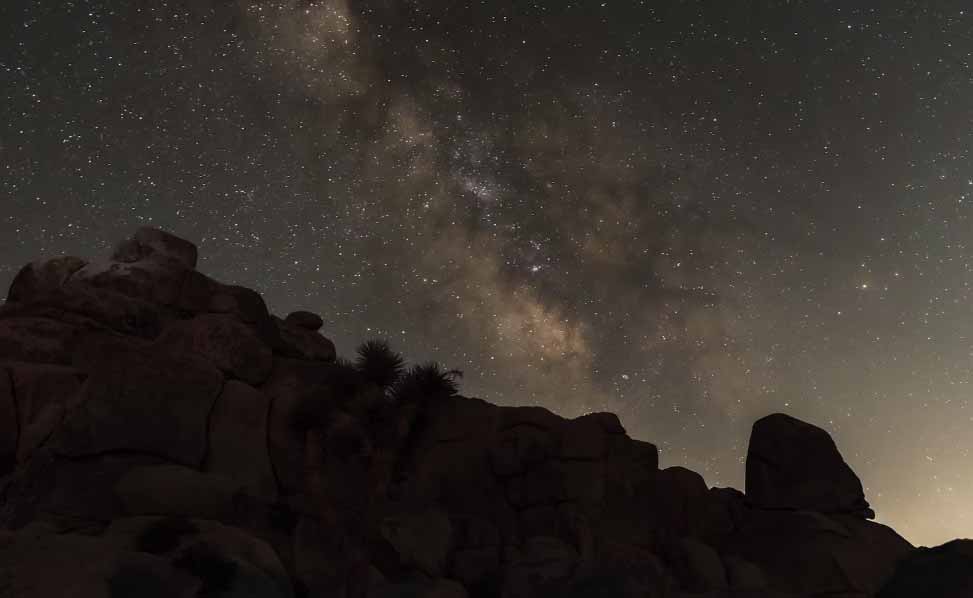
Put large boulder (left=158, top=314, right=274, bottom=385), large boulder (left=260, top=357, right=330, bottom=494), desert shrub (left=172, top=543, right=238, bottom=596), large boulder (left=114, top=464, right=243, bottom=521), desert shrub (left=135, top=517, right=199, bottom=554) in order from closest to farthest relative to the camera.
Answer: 1. desert shrub (left=172, top=543, right=238, bottom=596)
2. desert shrub (left=135, top=517, right=199, bottom=554)
3. large boulder (left=114, top=464, right=243, bottom=521)
4. large boulder (left=260, top=357, right=330, bottom=494)
5. large boulder (left=158, top=314, right=274, bottom=385)

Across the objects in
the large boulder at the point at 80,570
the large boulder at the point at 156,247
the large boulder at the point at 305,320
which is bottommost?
the large boulder at the point at 80,570

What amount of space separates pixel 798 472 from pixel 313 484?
53.6ft

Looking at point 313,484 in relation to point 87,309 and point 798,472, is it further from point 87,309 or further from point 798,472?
point 798,472

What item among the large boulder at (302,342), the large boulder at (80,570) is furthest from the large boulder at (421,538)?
the large boulder at (302,342)

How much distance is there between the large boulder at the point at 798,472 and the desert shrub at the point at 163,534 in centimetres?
1875

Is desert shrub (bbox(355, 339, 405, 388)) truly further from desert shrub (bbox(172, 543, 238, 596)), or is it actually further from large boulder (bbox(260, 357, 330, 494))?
desert shrub (bbox(172, 543, 238, 596))

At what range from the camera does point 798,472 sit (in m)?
24.0

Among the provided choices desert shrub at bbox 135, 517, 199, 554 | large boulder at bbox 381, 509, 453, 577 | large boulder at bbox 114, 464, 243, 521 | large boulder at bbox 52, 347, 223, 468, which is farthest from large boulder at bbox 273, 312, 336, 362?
desert shrub at bbox 135, 517, 199, 554

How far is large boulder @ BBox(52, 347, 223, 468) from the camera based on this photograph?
1619 cm

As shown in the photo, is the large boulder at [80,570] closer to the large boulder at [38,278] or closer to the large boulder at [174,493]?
the large boulder at [174,493]

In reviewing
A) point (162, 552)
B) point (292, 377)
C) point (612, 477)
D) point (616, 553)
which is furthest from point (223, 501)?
point (612, 477)

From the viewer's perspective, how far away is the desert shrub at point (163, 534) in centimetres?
1388

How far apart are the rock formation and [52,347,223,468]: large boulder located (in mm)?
50

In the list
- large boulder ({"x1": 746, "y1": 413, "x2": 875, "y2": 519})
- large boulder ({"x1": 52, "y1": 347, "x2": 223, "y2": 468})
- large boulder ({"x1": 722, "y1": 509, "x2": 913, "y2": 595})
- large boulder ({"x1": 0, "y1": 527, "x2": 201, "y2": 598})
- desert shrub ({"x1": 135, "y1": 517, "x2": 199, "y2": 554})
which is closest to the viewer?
large boulder ({"x1": 0, "y1": 527, "x2": 201, "y2": 598})
